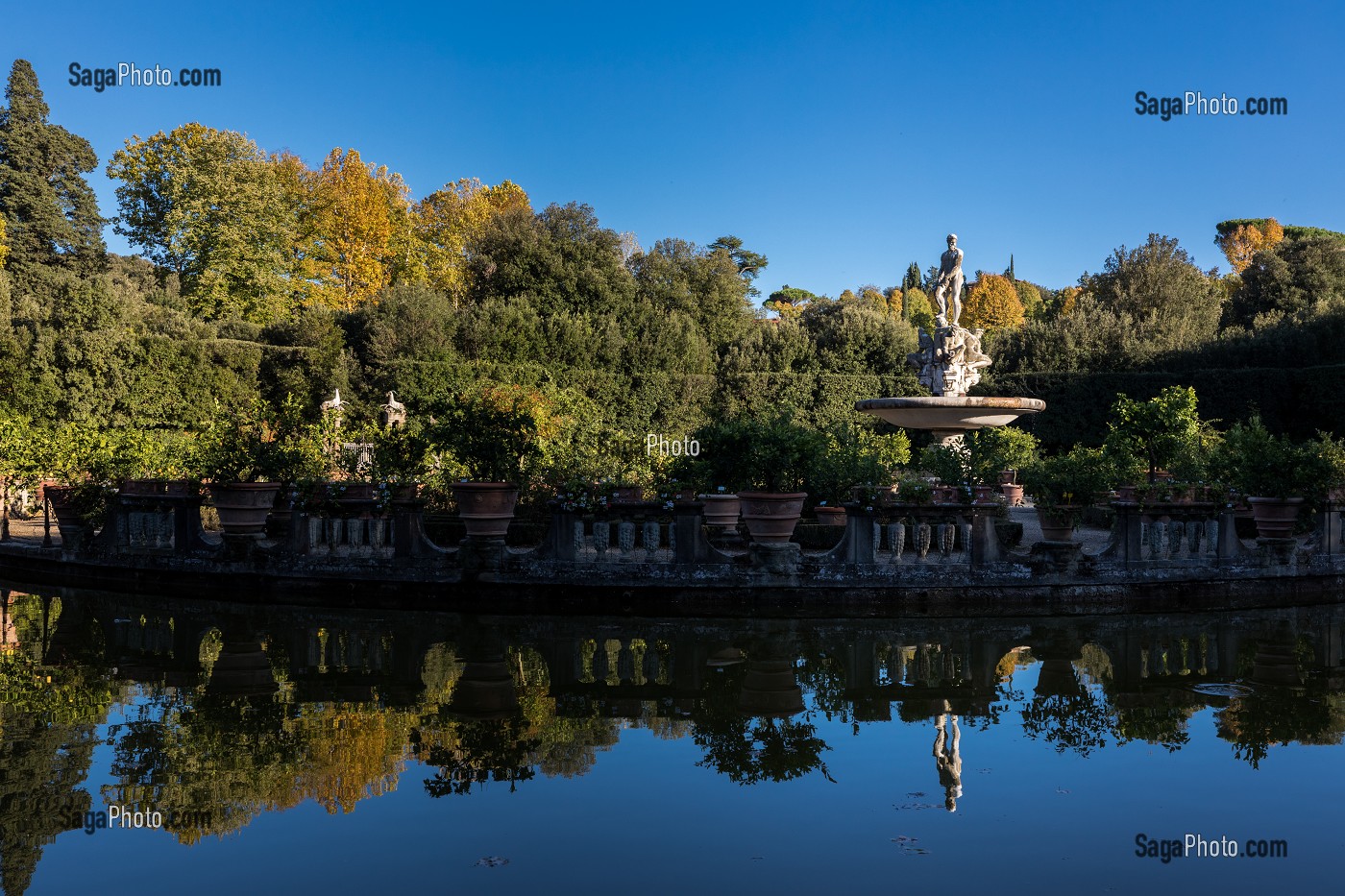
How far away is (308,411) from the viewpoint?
938 inches

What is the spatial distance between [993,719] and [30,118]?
32958 millimetres

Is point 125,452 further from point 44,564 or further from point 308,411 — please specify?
point 308,411

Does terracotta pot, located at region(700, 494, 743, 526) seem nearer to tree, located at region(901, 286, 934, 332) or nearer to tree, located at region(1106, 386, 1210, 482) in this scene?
tree, located at region(1106, 386, 1210, 482)

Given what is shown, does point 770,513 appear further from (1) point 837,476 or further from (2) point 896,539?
(1) point 837,476

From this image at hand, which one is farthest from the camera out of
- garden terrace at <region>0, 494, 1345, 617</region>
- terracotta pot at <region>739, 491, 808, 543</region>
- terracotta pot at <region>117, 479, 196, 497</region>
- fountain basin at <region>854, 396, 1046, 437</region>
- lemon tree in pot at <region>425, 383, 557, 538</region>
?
fountain basin at <region>854, 396, 1046, 437</region>

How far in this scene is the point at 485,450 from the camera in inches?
396

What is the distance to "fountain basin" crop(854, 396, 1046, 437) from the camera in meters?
15.1

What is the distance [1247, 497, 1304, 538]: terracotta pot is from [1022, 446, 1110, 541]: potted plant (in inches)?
55.2

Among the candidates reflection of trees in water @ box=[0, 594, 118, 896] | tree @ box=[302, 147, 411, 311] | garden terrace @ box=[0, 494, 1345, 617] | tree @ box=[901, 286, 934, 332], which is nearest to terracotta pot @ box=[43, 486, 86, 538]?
garden terrace @ box=[0, 494, 1345, 617]

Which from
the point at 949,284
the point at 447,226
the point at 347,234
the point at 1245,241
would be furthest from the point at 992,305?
the point at 949,284

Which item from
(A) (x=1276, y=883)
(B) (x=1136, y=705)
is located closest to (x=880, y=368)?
(B) (x=1136, y=705)

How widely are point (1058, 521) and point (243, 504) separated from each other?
25.7 feet

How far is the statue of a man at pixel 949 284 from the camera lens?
17.0 m

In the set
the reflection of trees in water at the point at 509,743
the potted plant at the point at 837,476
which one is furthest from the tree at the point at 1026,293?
the reflection of trees in water at the point at 509,743
